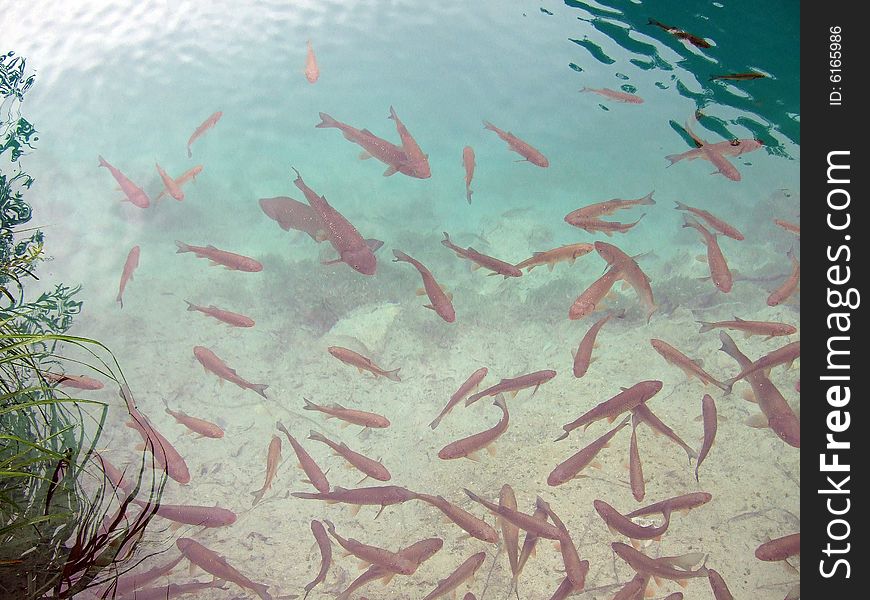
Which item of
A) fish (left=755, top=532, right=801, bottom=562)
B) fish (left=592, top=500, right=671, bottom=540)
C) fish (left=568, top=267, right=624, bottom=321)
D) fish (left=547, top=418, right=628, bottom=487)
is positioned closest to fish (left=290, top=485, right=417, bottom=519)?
fish (left=547, top=418, right=628, bottom=487)

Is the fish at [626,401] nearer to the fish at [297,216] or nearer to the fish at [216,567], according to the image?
the fish at [216,567]

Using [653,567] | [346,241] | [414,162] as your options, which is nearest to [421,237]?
[414,162]

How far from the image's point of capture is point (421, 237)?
10.2m

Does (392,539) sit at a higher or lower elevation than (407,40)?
lower

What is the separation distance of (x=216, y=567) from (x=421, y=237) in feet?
23.5

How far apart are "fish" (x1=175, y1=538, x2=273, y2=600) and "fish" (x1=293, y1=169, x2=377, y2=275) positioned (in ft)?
8.12

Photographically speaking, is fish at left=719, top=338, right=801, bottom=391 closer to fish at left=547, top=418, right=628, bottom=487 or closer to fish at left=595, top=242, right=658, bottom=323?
fish at left=595, top=242, right=658, bottom=323

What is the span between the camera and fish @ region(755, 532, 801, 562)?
11.6ft

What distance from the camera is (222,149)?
12.3m

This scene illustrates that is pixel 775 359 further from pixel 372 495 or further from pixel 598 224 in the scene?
pixel 372 495

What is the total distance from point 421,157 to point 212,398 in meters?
3.64
